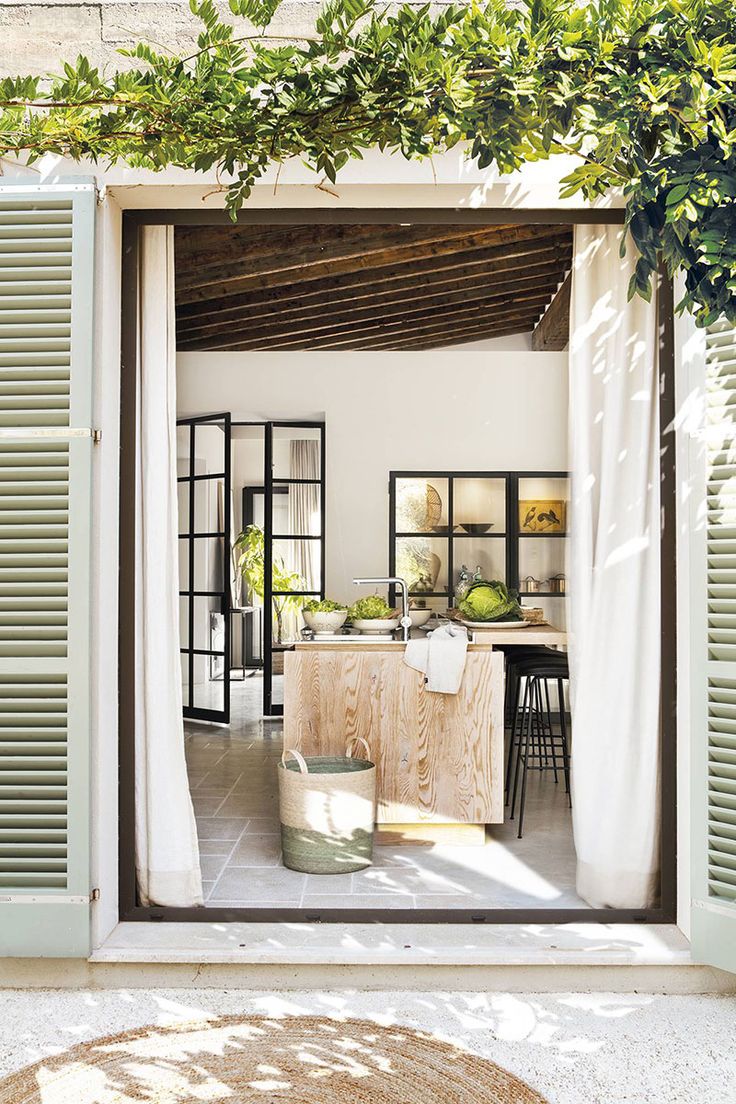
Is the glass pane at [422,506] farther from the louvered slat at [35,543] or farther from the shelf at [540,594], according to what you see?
the louvered slat at [35,543]

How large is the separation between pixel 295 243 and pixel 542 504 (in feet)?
10.1

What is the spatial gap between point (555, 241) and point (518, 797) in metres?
3.64

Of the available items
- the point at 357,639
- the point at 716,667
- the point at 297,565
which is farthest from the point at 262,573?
the point at 716,667

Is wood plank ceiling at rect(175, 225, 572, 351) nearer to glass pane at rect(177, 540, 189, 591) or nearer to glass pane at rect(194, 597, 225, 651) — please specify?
glass pane at rect(177, 540, 189, 591)

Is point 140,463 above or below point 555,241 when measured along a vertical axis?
below

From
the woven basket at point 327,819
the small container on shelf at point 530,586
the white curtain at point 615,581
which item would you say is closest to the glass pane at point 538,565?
the small container on shelf at point 530,586

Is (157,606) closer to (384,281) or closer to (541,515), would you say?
(384,281)

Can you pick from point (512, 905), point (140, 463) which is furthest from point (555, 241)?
point (512, 905)

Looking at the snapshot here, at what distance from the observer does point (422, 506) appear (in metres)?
7.78

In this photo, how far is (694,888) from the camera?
290 centimetres

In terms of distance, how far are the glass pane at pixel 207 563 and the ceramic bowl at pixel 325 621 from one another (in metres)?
2.89

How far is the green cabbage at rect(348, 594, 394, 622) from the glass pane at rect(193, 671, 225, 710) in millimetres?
2850

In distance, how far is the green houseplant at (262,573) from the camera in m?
7.91

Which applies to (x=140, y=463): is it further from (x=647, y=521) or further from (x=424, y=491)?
(x=424, y=491)
